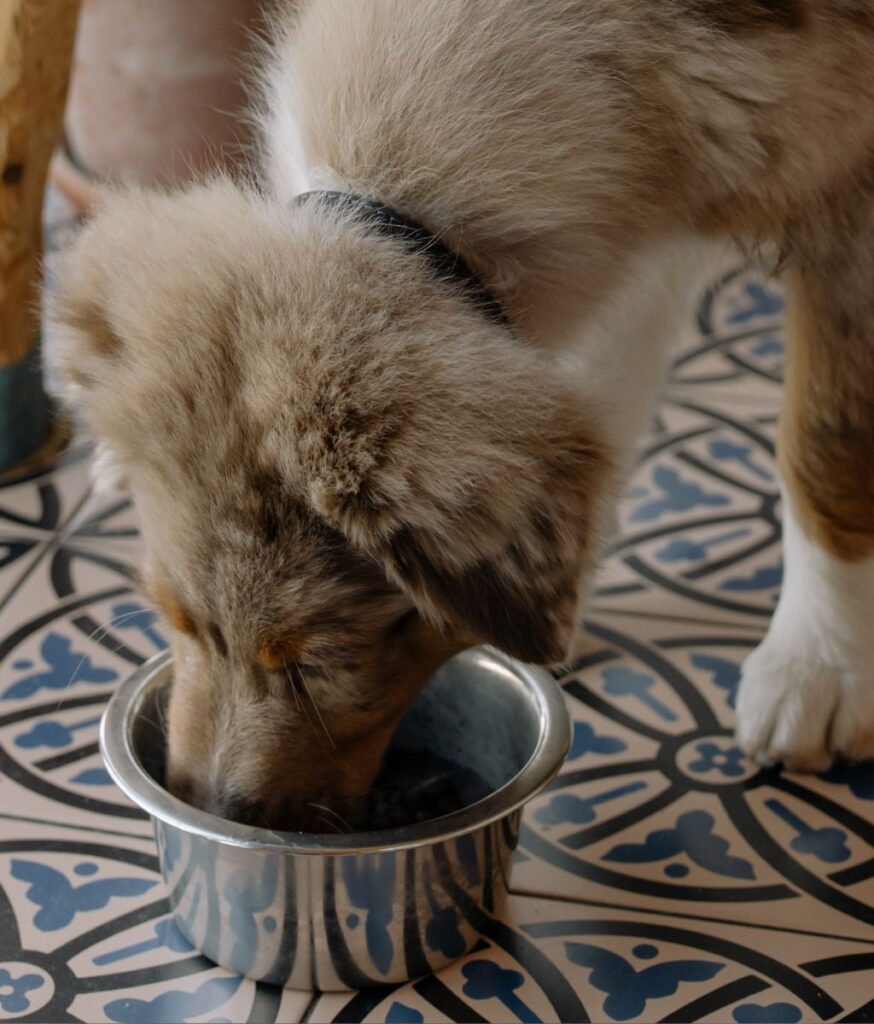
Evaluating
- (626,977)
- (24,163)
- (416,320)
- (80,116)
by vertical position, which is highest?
(80,116)

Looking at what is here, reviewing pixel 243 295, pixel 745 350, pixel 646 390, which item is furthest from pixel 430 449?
pixel 745 350

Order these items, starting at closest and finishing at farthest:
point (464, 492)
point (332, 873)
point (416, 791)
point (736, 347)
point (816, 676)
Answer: point (464, 492), point (332, 873), point (416, 791), point (816, 676), point (736, 347)

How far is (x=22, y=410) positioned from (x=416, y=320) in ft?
4.27

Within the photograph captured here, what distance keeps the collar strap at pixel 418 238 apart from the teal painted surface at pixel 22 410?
3.34 feet

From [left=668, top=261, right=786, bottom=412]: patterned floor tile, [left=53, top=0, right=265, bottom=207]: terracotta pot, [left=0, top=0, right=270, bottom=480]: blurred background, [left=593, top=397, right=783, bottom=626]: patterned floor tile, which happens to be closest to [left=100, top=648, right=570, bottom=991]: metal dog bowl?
[left=593, top=397, right=783, bottom=626]: patterned floor tile

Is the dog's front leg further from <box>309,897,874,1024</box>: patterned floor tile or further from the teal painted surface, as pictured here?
the teal painted surface

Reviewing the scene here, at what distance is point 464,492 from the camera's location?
1318 mm

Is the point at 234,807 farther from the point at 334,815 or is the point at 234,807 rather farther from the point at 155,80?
the point at 155,80

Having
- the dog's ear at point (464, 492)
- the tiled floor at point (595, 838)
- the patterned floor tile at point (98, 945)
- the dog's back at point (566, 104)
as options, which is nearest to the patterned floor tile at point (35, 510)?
the tiled floor at point (595, 838)

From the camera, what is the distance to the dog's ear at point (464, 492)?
1.32 m

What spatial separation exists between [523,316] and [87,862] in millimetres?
775

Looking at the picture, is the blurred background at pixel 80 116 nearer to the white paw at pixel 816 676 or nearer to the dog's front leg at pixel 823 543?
the dog's front leg at pixel 823 543

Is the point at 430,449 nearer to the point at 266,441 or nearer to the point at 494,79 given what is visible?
the point at 266,441

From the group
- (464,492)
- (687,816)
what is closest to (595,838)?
(687,816)
